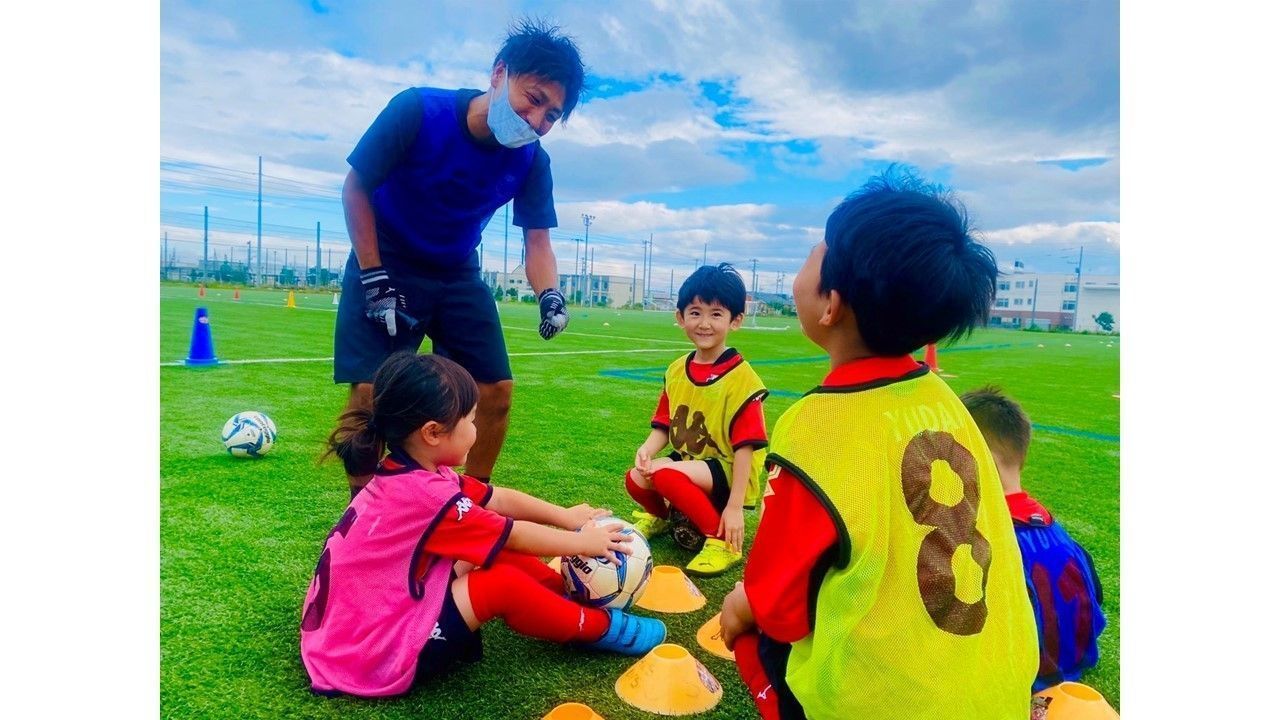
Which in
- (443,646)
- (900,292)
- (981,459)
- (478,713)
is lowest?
(478,713)

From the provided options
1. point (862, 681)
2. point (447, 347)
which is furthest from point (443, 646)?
point (447, 347)

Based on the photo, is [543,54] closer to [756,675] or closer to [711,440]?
[711,440]

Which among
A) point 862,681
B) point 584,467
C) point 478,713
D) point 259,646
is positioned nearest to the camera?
point 862,681

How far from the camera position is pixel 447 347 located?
370 centimetres

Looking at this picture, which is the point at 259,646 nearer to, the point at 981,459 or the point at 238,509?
the point at 238,509

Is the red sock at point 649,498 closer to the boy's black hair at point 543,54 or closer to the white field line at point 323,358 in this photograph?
the boy's black hair at point 543,54

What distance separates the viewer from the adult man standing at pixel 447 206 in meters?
3.28

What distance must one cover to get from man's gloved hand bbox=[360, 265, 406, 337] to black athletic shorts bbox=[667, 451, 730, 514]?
1.50 meters

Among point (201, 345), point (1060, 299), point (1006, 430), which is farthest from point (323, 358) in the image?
point (1060, 299)

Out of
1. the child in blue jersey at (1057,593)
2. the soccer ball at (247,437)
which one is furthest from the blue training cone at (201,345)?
the child in blue jersey at (1057,593)

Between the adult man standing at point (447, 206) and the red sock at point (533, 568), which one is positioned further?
the adult man standing at point (447, 206)

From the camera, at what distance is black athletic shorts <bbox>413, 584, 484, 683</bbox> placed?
223 centimetres

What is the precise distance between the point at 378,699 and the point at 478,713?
283mm

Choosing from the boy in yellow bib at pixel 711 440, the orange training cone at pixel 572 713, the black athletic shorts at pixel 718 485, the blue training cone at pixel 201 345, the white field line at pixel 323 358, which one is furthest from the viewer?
the white field line at pixel 323 358
